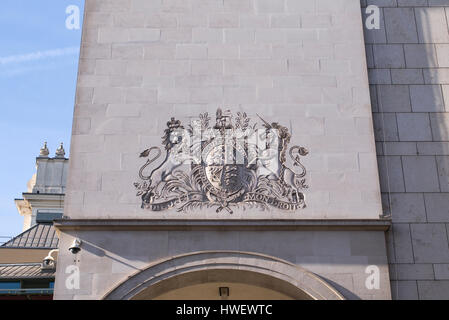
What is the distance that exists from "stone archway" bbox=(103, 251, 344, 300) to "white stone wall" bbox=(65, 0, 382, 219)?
92cm

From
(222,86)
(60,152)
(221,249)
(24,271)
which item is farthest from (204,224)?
(60,152)

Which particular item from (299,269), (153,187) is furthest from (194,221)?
(299,269)

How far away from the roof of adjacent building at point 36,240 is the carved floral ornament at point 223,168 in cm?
1095

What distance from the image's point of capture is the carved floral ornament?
13852mm

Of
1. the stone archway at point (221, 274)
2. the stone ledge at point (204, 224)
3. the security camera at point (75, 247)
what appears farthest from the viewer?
the stone ledge at point (204, 224)

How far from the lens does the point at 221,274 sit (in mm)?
13539

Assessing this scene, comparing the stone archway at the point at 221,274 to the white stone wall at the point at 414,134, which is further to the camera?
the white stone wall at the point at 414,134

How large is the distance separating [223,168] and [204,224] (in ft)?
4.32

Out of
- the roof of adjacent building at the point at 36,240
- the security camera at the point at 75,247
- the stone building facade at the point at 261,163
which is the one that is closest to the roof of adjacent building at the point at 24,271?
the roof of adjacent building at the point at 36,240

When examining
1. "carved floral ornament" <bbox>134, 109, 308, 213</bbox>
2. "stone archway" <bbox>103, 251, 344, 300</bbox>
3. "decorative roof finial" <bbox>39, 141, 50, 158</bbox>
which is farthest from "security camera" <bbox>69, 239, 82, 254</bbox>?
"decorative roof finial" <bbox>39, 141, 50, 158</bbox>

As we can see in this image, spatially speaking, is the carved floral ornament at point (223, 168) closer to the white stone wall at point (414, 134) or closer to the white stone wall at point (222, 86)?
the white stone wall at point (222, 86)

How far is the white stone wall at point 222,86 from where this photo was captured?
14008 mm

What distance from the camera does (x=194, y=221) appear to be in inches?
532
